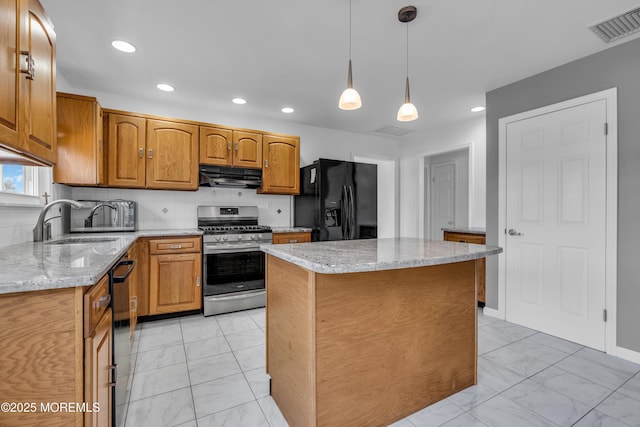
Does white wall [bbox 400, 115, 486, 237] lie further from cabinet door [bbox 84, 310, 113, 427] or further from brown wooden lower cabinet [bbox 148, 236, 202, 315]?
cabinet door [bbox 84, 310, 113, 427]

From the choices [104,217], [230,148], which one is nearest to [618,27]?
[230,148]

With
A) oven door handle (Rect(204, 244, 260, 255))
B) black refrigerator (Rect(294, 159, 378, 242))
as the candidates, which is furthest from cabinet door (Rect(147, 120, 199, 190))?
black refrigerator (Rect(294, 159, 378, 242))

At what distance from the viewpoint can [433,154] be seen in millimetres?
4750

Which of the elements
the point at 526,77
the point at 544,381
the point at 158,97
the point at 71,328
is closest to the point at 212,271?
the point at 158,97

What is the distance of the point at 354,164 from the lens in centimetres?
412

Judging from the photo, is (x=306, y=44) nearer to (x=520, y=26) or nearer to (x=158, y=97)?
(x=520, y=26)

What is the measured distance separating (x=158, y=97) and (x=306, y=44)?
207cm

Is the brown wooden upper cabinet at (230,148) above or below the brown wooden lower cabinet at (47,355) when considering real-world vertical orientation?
above

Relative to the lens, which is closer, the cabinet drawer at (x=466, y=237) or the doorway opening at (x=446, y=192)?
the cabinet drawer at (x=466, y=237)

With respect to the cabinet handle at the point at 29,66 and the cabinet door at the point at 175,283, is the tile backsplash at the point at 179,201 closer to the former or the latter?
the cabinet door at the point at 175,283

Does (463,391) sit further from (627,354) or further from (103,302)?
(103,302)

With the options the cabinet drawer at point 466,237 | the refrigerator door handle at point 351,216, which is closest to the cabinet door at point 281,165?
the refrigerator door handle at point 351,216

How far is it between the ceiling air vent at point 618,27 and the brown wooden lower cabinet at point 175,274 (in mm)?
3823

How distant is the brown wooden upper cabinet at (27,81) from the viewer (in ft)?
3.64
